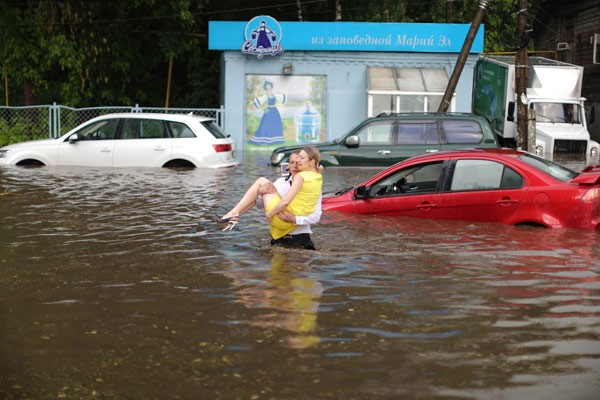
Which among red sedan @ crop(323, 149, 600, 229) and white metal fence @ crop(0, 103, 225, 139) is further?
white metal fence @ crop(0, 103, 225, 139)

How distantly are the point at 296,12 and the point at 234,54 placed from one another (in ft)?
26.3

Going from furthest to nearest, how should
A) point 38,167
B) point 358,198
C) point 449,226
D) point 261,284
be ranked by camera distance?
point 38,167 < point 358,198 < point 449,226 < point 261,284

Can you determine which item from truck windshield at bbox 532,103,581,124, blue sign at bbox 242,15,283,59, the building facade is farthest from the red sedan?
blue sign at bbox 242,15,283,59

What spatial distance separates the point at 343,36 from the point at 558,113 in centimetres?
798

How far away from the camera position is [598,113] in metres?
31.3

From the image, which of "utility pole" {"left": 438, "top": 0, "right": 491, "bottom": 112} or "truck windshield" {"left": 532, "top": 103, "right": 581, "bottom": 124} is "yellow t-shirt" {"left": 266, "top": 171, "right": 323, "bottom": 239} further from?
"truck windshield" {"left": 532, "top": 103, "right": 581, "bottom": 124}

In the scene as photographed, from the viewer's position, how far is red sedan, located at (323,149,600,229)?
10.4 metres

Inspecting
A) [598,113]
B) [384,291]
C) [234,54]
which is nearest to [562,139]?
[598,113]

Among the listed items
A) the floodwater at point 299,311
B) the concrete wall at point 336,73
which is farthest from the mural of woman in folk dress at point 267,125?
the floodwater at point 299,311

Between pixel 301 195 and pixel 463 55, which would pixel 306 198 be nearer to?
→ pixel 301 195

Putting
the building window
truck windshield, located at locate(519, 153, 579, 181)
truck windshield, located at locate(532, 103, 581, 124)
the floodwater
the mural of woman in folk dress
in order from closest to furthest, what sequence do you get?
the floodwater < truck windshield, located at locate(519, 153, 579, 181) < truck windshield, located at locate(532, 103, 581, 124) < the building window < the mural of woman in folk dress

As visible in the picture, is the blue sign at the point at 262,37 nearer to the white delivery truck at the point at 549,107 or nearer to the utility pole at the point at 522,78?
the white delivery truck at the point at 549,107

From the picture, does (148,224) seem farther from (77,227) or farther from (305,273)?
(305,273)

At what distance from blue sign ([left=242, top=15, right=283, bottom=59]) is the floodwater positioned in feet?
64.6
